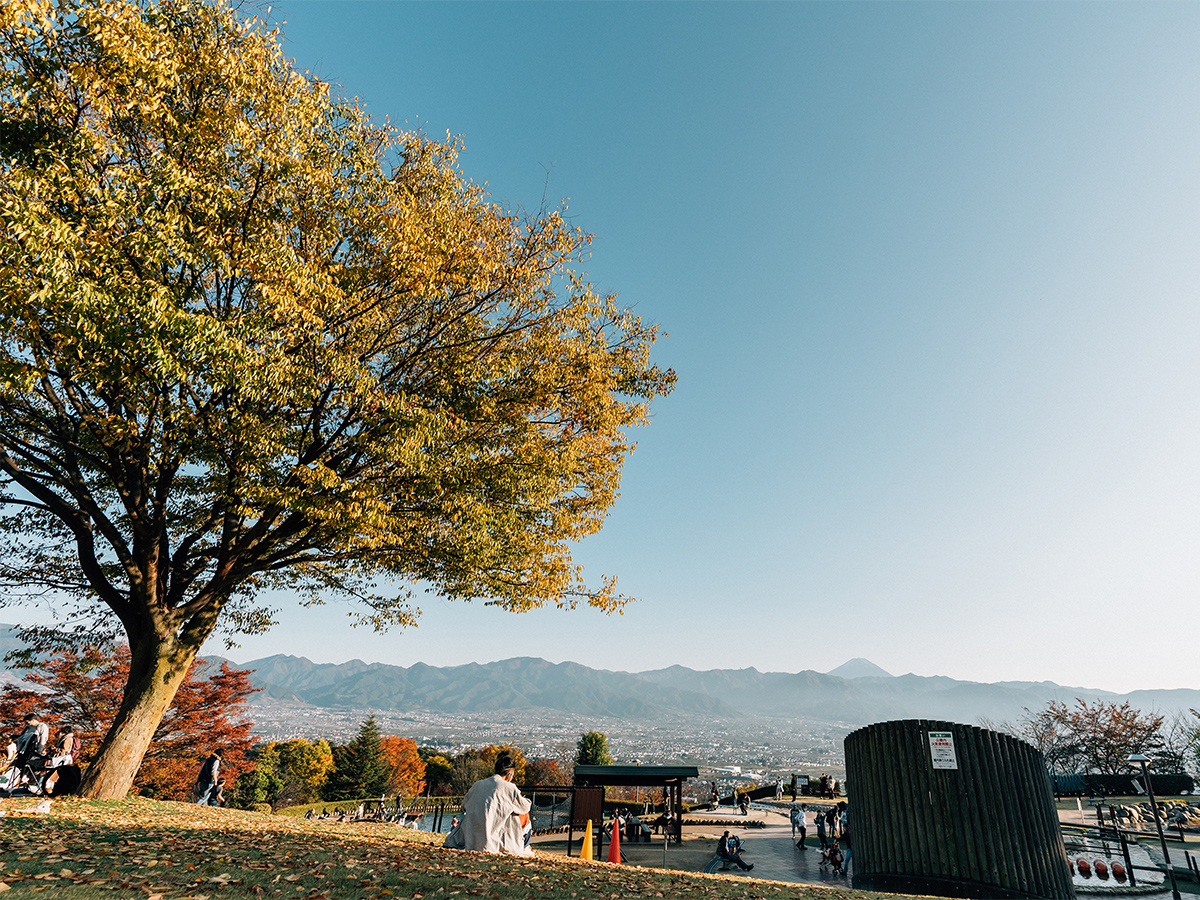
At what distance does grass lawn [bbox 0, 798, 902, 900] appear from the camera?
4.18 metres

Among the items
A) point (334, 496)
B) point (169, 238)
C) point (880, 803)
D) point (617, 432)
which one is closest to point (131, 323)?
point (169, 238)

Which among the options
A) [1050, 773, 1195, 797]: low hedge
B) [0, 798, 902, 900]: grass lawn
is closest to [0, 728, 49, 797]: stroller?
[0, 798, 902, 900]: grass lawn

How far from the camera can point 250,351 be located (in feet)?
25.5

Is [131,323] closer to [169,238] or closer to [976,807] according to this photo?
[169,238]

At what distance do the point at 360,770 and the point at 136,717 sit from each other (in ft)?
198

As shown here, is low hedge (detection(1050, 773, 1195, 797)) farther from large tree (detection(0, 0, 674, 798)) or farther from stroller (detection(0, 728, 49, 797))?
stroller (detection(0, 728, 49, 797))

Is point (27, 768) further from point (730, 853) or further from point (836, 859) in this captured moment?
point (836, 859)

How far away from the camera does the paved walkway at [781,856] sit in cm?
1548

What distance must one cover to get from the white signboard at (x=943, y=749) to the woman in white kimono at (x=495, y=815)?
7.24m

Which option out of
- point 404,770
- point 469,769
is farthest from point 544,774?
point 404,770

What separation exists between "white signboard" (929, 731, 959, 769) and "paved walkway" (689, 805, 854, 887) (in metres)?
3.05

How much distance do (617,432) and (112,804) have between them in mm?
10693

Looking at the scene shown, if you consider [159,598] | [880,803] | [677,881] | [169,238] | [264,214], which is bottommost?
[677,881]

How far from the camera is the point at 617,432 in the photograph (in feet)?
42.3
